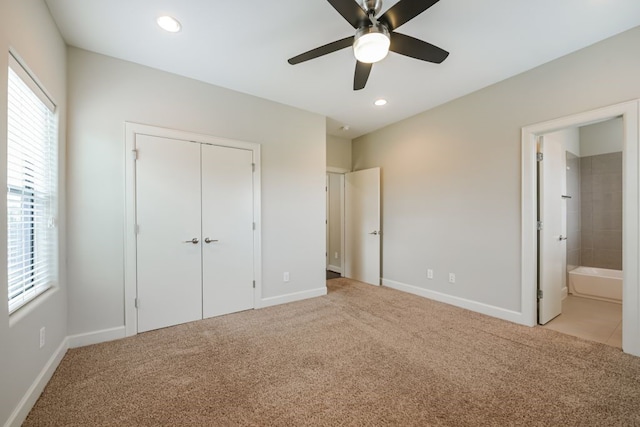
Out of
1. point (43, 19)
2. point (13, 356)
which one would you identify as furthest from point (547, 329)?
point (43, 19)

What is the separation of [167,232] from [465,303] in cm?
377

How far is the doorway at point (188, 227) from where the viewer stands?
271cm

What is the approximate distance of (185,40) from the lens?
235cm

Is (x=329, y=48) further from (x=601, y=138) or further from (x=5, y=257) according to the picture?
(x=601, y=138)

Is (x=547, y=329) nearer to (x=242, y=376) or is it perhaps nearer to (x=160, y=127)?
(x=242, y=376)

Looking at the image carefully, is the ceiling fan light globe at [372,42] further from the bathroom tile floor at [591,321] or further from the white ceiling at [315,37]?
the bathroom tile floor at [591,321]

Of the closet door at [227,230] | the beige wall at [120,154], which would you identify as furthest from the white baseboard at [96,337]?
the closet door at [227,230]

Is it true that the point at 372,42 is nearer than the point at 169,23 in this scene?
Yes

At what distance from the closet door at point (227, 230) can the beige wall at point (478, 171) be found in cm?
243

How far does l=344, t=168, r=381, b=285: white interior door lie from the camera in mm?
4598

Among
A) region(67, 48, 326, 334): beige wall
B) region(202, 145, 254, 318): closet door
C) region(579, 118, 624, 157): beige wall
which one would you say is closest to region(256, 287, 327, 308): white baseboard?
region(67, 48, 326, 334): beige wall

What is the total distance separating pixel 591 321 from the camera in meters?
3.01

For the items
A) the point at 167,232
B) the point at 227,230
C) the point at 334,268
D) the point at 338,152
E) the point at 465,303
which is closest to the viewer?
the point at 167,232

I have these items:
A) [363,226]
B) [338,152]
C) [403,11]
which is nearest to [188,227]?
[403,11]
